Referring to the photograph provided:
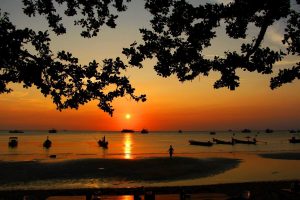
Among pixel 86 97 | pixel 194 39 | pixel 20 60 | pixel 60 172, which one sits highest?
pixel 194 39

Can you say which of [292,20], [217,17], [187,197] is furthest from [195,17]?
[187,197]

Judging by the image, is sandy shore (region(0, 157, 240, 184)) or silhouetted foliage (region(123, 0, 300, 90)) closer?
silhouetted foliage (region(123, 0, 300, 90))

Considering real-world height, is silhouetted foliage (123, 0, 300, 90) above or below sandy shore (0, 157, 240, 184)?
above

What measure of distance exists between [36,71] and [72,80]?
907mm

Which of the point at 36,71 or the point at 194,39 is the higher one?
the point at 194,39

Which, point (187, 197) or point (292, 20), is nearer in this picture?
point (292, 20)

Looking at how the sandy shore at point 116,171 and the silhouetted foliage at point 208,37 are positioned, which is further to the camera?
the sandy shore at point 116,171

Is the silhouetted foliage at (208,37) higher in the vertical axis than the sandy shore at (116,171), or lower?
higher

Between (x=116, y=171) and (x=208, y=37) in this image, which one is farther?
(x=116, y=171)

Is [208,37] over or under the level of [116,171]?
over

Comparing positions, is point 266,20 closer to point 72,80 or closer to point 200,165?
point 72,80

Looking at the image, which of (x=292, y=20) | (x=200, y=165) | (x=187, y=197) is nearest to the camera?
(x=292, y=20)

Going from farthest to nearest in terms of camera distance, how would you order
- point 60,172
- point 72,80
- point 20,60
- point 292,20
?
point 60,172
point 292,20
point 72,80
point 20,60

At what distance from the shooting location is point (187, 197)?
17359 mm
